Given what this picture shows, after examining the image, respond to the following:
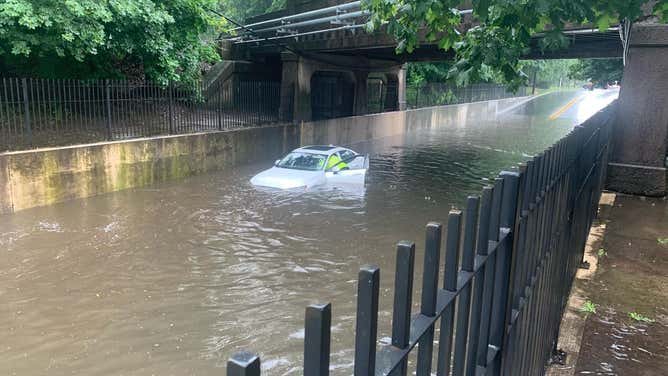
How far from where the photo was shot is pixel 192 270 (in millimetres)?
9125

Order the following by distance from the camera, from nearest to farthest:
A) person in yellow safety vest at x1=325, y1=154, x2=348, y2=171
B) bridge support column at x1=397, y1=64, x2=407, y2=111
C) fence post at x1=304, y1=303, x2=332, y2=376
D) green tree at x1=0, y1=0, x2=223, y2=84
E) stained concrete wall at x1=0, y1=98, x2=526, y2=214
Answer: fence post at x1=304, y1=303, x2=332, y2=376, green tree at x1=0, y1=0, x2=223, y2=84, stained concrete wall at x1=0, y1=98, x2=526, y2=214, person in yellow safety vest at x1=325, y1=154, x2=348, y2=171, bridge support column at x1=397, y1=64, x2=407, y2=111

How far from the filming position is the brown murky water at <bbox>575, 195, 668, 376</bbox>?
168 inches

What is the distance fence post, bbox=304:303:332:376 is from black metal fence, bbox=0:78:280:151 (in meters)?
14.0

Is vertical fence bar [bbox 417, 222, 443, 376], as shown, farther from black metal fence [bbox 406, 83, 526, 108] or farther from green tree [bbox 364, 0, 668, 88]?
black metal fence [bbox 406, 83, 526, 108]

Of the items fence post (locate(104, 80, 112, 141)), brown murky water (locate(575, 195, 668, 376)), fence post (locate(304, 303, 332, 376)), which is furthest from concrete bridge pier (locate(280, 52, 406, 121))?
A: fence post (locate(304, 303, 332, 376))

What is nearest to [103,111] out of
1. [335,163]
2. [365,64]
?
[335,163]

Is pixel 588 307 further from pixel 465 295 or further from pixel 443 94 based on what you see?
pixel 443 94

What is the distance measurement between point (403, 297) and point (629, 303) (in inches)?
193

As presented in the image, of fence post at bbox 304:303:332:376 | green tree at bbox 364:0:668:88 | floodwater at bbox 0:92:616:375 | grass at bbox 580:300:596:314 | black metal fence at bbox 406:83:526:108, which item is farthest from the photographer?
black metal fence at bbox 406:83:526:108

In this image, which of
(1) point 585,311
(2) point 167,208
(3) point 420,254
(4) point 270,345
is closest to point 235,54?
(2) point 167,208

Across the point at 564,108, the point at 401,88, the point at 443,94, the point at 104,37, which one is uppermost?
the point at 104,37

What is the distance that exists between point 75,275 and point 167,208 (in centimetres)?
454

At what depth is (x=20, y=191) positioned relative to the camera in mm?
12469

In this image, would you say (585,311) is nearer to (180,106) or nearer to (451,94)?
(180,106)
